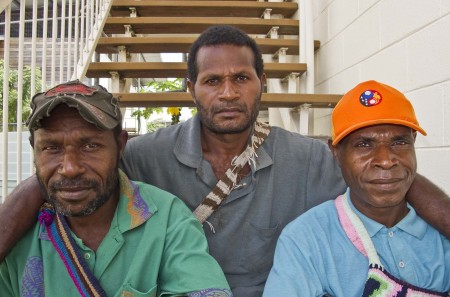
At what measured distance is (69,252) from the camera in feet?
4.90

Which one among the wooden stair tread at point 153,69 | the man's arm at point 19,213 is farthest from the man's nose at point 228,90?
the wooden stair tread at point 153,69

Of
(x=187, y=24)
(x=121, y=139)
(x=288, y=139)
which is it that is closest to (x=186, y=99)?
(x=187, y=24)

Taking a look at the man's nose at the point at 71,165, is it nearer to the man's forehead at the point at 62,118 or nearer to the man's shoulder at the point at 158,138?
the man's forehead at the point at 62,118

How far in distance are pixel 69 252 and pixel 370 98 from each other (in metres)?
1.12

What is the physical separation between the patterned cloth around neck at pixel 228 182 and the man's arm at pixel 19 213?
25.1 inches

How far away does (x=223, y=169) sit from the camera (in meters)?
2.05

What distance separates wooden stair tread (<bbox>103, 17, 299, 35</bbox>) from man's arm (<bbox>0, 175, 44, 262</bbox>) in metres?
2.62

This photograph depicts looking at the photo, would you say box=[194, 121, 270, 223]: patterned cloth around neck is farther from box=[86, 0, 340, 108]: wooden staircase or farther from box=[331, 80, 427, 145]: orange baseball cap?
box=[86, 0, 340, 108]: wooden staircase

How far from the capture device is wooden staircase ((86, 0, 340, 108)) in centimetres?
334

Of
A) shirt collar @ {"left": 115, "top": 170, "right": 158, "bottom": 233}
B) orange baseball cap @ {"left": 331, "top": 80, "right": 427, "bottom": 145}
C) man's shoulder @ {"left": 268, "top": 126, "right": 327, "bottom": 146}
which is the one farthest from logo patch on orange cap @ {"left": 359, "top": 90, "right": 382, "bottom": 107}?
shirt collar @ {"left": 115, "top": 170, "right": 158, "bottom": 233}

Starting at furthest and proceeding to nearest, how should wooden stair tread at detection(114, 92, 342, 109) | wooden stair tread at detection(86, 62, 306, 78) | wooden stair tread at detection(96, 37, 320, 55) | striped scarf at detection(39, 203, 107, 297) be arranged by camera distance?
wooden stair tread at detection(96, 37, 320, 55), wooden stair tread at detection(86, 62, 306, 78), wooden stair tread at detection(114, 92, 342, 109), striped scarf at detection(39, 203, 107, 297)

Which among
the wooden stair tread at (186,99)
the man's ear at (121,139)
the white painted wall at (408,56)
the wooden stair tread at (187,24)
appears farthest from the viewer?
the wooden stair tread at (187,24)

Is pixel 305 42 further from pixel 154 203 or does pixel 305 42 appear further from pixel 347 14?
pixel 154 203

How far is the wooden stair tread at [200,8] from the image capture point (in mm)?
4168
